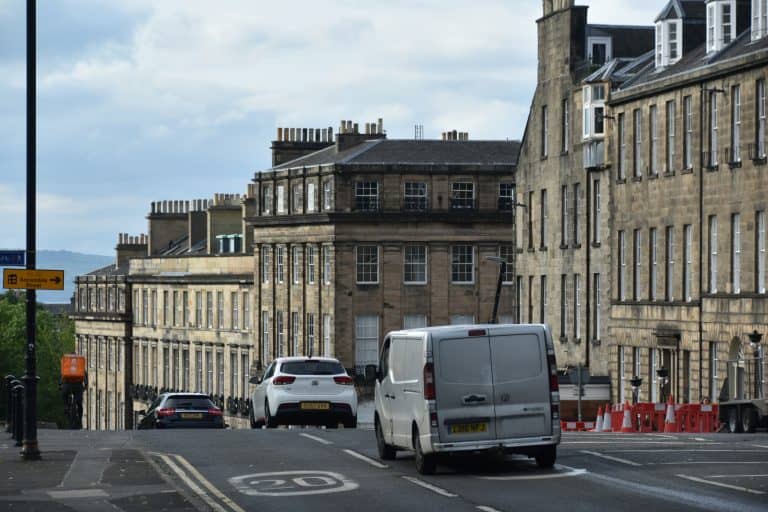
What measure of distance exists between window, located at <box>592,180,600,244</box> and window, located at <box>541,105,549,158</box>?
5.81 meters

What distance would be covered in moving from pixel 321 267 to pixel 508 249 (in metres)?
9.96

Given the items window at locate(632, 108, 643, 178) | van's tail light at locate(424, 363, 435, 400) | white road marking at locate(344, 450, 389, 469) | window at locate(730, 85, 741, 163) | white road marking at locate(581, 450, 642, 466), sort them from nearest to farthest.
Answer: van's tail light at locate(424, 363, 435, 400) → white road marking at locate(581, 450, 642, 466) → white road marking at locate(344, 450, 389, 469) → window at locate(730, 85, 741, 163) → window at locate(632, 108, 643, 178)

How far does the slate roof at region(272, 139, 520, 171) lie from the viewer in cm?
10219

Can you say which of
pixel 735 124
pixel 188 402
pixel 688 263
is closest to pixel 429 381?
pixel 188 402

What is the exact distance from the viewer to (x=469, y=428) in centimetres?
2544

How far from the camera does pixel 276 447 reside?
32219 mm

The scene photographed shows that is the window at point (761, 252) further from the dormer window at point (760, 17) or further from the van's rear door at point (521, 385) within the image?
the van's rear door at point (521, 385)

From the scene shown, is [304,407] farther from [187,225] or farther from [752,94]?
[187,225]

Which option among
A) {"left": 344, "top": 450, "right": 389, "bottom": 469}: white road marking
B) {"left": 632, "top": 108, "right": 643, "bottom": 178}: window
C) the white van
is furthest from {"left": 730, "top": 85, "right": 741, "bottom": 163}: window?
the white van

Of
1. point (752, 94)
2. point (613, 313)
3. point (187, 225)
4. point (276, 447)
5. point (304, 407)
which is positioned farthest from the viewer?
point (187, 225)

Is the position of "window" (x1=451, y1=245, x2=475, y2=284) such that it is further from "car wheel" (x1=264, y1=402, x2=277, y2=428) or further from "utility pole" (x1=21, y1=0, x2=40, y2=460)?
"utility pole" (x1=21, y1=0, x2=40, y2=460)

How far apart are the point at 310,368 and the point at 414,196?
60808 millimetres

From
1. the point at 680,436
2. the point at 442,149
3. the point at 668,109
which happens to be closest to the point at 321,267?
the point at 442,149

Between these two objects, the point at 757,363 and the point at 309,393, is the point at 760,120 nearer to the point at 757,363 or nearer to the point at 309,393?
the point at 757,363
